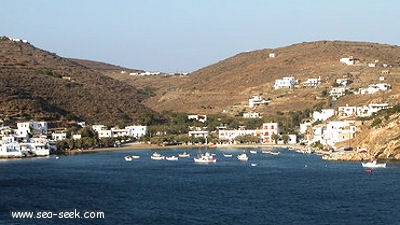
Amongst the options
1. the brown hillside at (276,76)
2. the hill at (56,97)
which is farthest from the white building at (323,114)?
the hill at (56,97)

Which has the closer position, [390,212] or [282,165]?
[390,212]

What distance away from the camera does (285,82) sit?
130 meters

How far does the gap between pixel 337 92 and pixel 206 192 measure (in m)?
71.9

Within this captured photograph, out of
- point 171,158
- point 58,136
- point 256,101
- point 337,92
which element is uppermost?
point 337,92

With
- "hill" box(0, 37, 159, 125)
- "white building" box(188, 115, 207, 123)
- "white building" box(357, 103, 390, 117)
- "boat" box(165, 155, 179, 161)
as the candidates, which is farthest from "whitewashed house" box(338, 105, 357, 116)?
"hill" box(0, 37, 159, 125)

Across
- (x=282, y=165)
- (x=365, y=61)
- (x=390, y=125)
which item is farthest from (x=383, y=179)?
(x=365, y=61)

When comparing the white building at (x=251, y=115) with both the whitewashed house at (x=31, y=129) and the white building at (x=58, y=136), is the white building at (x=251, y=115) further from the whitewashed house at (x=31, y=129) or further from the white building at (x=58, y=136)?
the whitewashed house at (x=31, y=129)

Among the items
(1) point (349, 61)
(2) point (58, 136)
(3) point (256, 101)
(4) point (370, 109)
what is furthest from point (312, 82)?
(2) point (58, 136)

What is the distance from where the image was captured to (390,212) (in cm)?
3725

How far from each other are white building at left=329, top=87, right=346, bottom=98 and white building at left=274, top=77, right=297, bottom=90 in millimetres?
13136

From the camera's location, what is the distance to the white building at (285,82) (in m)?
128

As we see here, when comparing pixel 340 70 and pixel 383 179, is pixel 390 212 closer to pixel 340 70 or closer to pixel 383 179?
pixel 383 179

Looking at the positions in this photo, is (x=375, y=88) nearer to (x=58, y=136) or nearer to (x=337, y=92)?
(x=337, y=92)

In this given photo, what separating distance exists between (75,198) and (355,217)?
16.0m
